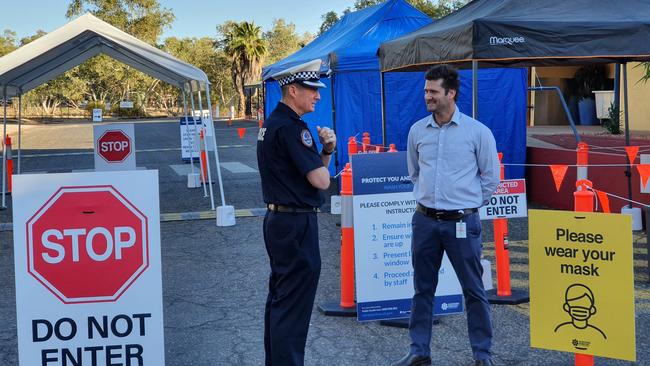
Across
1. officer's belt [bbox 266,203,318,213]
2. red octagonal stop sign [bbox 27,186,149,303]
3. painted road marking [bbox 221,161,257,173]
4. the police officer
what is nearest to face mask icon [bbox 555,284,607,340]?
the police officer

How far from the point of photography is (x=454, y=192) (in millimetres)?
4672

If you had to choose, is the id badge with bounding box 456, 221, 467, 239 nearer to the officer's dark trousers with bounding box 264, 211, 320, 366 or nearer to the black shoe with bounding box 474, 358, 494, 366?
the black shoe with bounding box 474, 358, 494, 366

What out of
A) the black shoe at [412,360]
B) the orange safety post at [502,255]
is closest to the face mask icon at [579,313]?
the black shoe at [412,360]

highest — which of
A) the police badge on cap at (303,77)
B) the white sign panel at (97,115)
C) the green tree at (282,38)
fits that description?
Answer: the green tree at (282,38)

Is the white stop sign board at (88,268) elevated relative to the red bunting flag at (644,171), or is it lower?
lower

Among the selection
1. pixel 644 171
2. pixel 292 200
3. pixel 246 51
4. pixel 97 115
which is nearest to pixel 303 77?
pixel 292 200

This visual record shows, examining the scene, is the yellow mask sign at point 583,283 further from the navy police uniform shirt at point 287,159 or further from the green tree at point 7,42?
the green tree at point 7,42

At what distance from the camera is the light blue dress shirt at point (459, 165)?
15.4 feet

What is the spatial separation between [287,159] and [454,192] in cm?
125

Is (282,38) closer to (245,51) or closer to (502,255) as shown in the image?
(245,51)

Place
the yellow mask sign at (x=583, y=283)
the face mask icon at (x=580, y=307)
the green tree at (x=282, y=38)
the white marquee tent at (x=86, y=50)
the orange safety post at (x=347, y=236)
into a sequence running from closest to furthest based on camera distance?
the yellow mask sign at (x=583, y=283) → the face mask icon at (x=580, y=307) → the orange safety post at (x=347, y=236) → the white marquee tent at (x=86, y=50) → the green tree at (x=282, y=38)

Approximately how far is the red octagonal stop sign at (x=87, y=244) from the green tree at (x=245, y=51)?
2474 inches

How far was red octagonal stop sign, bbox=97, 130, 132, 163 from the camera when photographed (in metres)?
12.5

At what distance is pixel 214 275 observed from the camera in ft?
26.1
